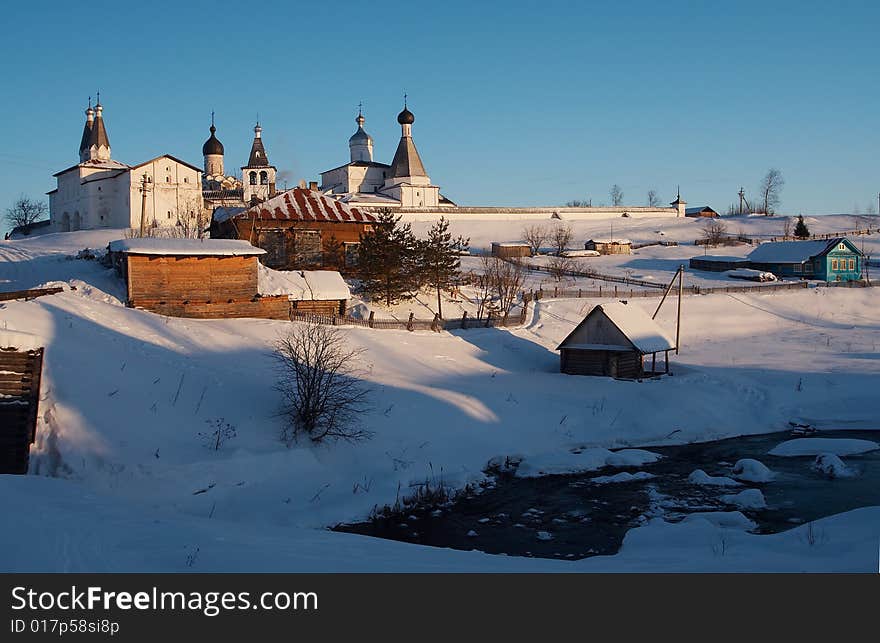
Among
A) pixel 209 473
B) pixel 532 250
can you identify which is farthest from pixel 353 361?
pixel 532 250

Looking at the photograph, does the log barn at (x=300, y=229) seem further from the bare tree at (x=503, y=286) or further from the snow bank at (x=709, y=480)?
the snow bank at (x=709, y=480)

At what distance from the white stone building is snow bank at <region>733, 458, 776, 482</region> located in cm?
4797

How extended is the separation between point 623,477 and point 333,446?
648cm

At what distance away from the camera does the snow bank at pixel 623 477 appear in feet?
57.8

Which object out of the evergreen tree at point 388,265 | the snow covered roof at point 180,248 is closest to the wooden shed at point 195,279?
the snow covered roof at point 180,248

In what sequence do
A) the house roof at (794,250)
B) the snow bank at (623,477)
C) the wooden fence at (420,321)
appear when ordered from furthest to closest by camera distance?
the house roof at (794,250)
the wooden fence at (420,321)
the snow bank at (623,477)

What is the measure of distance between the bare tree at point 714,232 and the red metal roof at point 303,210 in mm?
41166

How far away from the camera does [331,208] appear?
39969 mm

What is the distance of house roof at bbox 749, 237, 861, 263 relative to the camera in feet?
169

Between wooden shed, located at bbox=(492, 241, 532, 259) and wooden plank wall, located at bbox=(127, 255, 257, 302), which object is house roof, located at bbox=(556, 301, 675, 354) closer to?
wooden plank wall, located at bbox=(127, 255, 257, 302)

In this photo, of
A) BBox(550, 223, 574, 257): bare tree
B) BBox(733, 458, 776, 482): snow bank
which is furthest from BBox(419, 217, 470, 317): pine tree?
BBox(550, 223, 574, 257): bare tree

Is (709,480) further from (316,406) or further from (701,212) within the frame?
(701,212)

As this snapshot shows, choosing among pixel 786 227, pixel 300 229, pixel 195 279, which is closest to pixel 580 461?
pixel 195 279

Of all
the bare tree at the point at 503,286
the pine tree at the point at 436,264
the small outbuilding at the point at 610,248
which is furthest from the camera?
the small outbuilding at the point at 610,248
